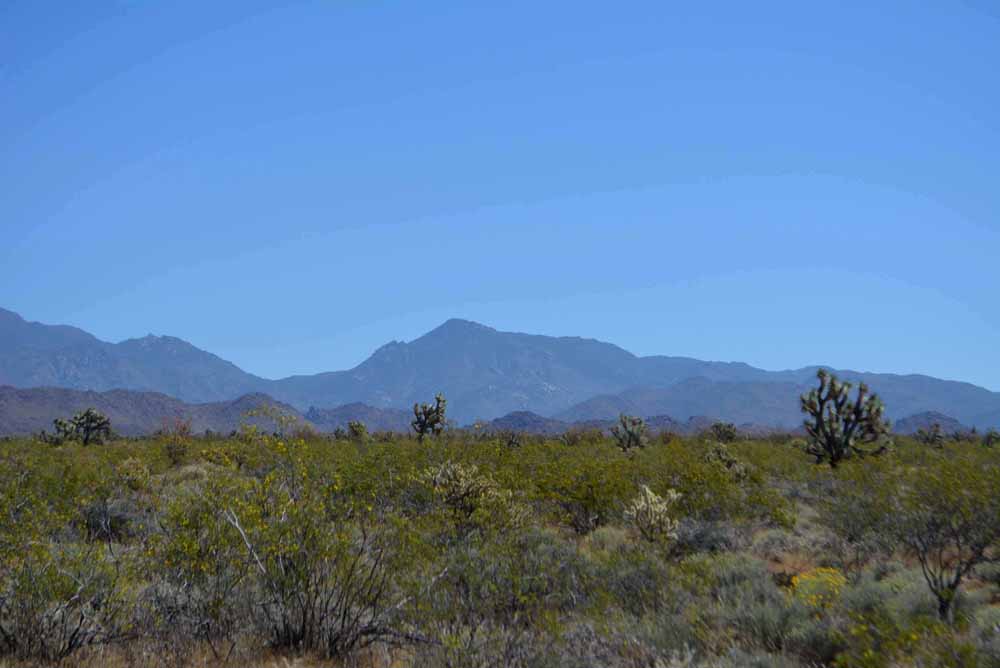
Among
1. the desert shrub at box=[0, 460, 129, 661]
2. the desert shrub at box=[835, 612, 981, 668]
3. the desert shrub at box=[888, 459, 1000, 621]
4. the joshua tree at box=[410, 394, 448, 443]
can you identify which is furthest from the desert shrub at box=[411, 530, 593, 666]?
the joshua tree at box=[410, 394, 448, 443]

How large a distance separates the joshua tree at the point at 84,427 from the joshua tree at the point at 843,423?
3136 centimetres

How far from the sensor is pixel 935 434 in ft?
122

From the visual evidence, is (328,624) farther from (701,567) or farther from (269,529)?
(701,567)

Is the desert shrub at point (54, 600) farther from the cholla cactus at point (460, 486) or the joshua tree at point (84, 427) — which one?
the joshua tree at point (84, 427)

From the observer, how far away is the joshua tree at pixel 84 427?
3494cm

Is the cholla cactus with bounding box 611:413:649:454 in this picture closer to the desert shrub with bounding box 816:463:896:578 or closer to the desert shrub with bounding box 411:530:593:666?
Answer: the desert shrub with bounding box 816:463:896:578

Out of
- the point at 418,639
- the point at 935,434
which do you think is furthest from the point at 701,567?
the point at 935,434

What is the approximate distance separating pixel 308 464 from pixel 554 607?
11.8ft

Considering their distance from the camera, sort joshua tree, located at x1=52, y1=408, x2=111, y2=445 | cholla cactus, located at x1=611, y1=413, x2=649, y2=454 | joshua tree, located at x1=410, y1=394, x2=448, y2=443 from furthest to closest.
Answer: joshua tree, located at x1=52, y1=408, x2=111, y2=445 → joshua tree, located at x1=410, y1=394, x2=448, y2=443 → cholla cactus, located at x1=611, y1=413, x2=649, y2=454

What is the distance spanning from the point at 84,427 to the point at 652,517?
33.3 metres

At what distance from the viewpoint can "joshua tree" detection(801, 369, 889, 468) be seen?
2111 cm

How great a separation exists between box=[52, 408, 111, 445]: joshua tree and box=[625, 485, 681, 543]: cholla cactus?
30295 mm

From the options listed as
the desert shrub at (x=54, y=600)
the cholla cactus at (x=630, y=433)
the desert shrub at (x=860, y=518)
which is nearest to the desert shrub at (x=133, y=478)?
the desert shrub at (x=54, y=600)

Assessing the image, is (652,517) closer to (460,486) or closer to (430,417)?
(460,486)
